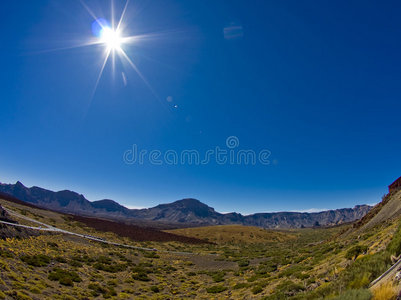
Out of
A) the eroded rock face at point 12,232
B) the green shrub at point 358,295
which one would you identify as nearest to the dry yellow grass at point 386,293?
the green shrub at point 358,295

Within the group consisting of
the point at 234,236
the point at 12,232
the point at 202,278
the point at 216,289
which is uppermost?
the point at 12,232

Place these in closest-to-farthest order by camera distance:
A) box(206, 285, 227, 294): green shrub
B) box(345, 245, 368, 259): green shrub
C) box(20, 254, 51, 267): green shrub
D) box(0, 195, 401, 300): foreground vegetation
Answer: box(0, 195, 401, 300): foreground vegetation → box(345, 245, 368, 259): green shrub → box(20, 254, 51, 267): green shrub → box(206, 285, 227, 294): green shrub

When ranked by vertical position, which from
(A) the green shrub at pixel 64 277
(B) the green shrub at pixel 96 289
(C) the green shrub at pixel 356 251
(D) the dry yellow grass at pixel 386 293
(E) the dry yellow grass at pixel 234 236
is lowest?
(E) the dry yellow grass at pixel 234 236

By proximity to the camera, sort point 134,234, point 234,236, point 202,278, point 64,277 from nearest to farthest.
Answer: point 64,277 < point 202,278 < point 134,234 < point 234,236

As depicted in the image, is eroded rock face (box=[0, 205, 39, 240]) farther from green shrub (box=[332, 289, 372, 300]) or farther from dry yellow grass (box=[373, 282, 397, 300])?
dry yellow grass (box=[373, 282, 397, 300])

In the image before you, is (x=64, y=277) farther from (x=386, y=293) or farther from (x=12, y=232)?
(x=386, y=293)

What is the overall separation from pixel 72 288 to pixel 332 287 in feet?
54.4

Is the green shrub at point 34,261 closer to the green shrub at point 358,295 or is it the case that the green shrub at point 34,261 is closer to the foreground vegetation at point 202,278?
the foreground vegetation at point 202,278

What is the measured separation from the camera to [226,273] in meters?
23.3

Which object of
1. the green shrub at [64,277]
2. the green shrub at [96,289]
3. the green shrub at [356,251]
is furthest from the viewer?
the green shrub at [96,289]

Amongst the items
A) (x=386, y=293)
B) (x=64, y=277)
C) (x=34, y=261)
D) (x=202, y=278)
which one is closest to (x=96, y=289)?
(x=64, y=277)

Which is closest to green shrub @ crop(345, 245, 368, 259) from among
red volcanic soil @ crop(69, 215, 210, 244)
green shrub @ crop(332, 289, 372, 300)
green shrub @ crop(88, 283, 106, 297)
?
green shrub @ crop(332, 289, 372, 300)

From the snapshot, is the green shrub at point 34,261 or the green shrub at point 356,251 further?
the green shrub at point 34,261

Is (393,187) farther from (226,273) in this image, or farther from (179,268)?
(179,268)
